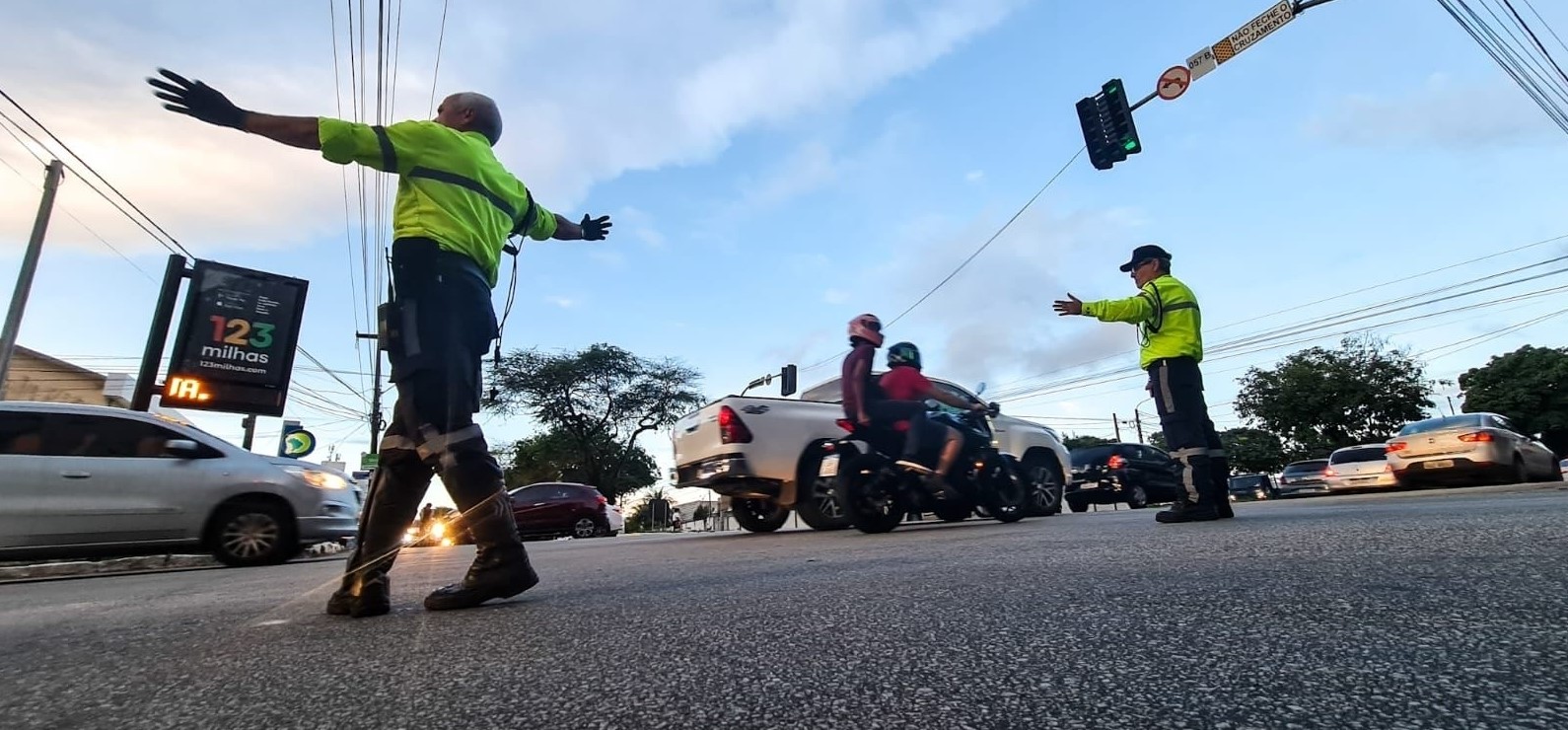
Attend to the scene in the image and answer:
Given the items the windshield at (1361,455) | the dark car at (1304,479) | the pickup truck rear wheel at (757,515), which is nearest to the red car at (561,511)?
the pickup truck rear wheel at (757,515)

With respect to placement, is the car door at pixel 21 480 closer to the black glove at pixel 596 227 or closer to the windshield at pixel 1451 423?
the black glove at pixel 596 227

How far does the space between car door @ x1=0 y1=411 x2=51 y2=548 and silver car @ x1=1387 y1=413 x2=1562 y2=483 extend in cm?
1690

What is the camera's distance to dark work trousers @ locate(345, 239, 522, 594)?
7.84ft

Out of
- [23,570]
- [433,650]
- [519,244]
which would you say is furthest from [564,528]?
[433,650]

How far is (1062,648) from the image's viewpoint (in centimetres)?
137

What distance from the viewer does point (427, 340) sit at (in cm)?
243

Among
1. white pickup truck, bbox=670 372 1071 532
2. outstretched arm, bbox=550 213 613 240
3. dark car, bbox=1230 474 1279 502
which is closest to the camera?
outstretched arm, bbox=550 213 613 240

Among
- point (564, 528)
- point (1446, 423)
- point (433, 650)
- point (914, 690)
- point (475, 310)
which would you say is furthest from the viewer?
point (564, 528)

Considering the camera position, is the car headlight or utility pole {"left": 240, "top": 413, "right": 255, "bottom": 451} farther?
utility pole {"left": 240, "top": 413, "right": 255, "bottom": 451}

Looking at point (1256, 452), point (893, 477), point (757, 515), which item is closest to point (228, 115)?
point (893, 477)

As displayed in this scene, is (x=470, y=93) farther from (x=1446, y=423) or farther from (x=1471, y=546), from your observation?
(x=1446, y=423)

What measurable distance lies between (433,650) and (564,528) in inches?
662

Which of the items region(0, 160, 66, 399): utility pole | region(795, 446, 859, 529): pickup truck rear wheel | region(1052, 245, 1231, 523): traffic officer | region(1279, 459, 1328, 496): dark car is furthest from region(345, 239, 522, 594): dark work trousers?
region(1279, 459, 1328, 496): dark car

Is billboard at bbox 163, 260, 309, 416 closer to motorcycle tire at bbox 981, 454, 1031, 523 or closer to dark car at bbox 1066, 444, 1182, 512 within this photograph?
motorcycle tire at bbox 981, 454, 1031, 523
